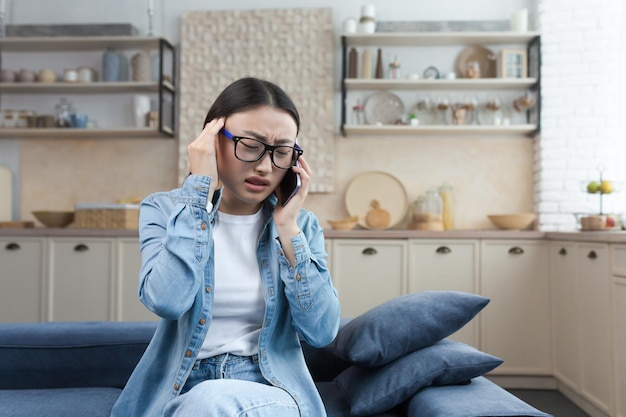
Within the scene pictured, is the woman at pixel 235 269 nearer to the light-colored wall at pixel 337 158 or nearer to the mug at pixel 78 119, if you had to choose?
the light-colored wall at pixel 337 158

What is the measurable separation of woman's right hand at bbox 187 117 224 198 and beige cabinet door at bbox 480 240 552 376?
112 inches

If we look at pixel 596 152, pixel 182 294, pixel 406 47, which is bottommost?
pixel 182 294

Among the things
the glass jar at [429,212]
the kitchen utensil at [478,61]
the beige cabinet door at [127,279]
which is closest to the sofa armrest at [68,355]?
the beige cabinet door at [127,279]

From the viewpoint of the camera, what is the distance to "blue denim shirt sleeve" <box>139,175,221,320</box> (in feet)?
4.46

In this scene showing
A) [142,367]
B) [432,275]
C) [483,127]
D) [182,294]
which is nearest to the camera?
[182,294]

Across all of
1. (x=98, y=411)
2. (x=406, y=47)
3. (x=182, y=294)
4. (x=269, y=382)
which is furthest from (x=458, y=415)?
(x=406, y=47)

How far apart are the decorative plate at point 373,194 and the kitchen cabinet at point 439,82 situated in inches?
12.9

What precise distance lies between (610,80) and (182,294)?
146 inches

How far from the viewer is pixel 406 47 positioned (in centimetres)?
461

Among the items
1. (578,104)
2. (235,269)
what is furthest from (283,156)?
(578,104)

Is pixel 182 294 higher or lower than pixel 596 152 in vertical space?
lower

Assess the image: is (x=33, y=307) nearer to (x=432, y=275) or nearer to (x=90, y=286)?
(x=90, y=286)

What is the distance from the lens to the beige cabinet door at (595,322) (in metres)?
3.02

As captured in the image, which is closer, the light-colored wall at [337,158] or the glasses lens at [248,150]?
the glasses lens at [248,150]
